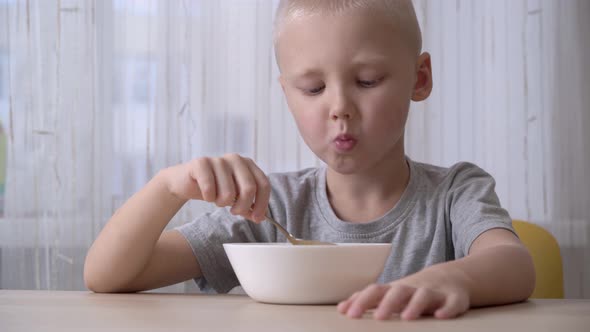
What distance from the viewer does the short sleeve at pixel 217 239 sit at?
1147mm

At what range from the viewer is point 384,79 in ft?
3.45

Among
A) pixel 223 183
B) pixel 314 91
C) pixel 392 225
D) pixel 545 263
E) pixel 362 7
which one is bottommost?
pixel 545 263

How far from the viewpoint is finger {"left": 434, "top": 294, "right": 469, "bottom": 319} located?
64cm

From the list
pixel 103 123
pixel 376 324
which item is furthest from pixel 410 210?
pixel 103 123

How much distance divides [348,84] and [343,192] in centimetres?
26

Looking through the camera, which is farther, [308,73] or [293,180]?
[293,180]

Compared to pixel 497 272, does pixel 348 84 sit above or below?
above

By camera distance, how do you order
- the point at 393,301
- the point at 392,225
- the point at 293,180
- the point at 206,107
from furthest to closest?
the point at 206,107
the point at 293,180
the point at 392,225
the point at 393,301

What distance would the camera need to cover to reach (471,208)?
1.07 metres

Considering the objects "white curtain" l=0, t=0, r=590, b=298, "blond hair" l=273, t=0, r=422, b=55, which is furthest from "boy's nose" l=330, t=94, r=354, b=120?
"white curtain" l=0, t=0, r=590, b=298

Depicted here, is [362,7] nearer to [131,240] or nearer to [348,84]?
[348,84]

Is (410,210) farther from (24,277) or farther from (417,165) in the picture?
(24,277)

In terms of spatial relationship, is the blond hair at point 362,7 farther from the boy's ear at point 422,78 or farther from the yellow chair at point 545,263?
the yellow chair at point 545,263

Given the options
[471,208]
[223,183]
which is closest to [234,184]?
[223,183]
